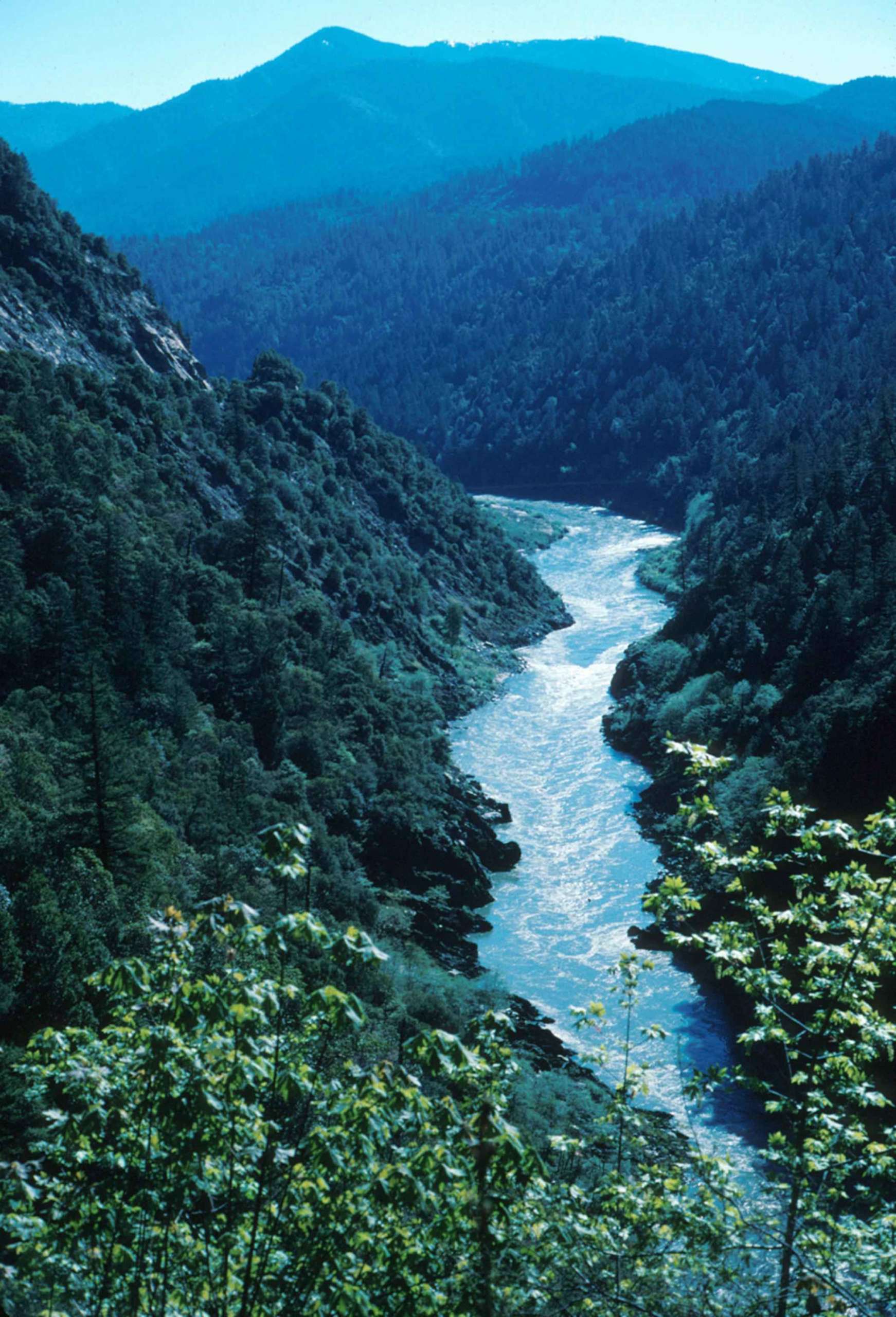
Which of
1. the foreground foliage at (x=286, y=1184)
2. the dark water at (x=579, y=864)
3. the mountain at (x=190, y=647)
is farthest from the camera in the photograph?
the dark water at (x=579, y=864)

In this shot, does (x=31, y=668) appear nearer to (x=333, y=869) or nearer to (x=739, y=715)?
(x=333, y=869)

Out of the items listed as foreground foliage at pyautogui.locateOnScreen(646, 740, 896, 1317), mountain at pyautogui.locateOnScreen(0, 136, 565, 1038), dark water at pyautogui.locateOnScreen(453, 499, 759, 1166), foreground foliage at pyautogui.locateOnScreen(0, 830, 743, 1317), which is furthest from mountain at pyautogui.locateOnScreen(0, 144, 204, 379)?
foreground foliage at pyautogui.locateOnScreen(646, 740, 896, 1317)

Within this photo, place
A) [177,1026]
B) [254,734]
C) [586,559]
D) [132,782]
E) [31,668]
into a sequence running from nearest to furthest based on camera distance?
[177,1026]
[132,782]
[31,668]
[254,734]
[586,559]

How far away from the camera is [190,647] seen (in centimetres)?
6316

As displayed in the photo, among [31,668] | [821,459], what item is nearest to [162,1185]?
[31,668]

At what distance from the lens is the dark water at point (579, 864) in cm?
4659

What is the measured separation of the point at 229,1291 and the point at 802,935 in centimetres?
3625

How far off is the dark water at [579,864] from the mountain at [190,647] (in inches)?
105

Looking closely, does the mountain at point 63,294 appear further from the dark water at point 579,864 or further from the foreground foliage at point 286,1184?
the foreground foliage at point 286,1184

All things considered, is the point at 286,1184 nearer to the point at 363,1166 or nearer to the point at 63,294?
the point at 363,1166

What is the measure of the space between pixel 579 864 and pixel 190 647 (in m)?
26.2

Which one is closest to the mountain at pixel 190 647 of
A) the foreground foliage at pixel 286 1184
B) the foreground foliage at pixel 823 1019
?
the foreground foliage at pixel 286 1184

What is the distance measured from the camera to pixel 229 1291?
10.9 m

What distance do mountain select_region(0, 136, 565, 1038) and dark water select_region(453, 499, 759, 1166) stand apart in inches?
105
